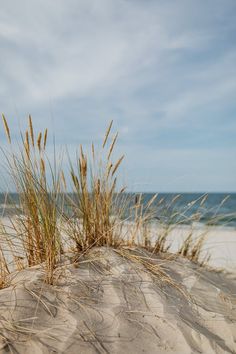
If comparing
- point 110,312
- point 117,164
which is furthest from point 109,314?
point 117,164

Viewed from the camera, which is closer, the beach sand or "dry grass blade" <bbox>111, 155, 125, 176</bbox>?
the beach sand

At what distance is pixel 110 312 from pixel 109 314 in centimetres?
2

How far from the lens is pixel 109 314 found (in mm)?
1692

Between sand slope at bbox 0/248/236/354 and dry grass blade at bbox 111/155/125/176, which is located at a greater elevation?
dry grass blade at bbox 111/155/125/176

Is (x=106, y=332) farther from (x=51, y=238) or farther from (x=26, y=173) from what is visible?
(x=26, y=173)

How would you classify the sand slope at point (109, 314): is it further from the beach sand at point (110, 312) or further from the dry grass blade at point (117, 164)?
the dry grass blade at point (117, 164)

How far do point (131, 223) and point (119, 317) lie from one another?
3.89 feet

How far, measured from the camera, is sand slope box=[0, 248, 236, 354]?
1.46 m

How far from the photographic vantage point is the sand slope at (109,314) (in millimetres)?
1464

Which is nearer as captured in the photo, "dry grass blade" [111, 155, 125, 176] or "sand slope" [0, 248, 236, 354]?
"sand slope" [0, 248, 236, 354]

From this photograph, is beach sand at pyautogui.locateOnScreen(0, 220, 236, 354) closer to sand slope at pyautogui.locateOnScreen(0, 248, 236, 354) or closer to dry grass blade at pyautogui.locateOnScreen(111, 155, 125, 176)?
sand slope at pyautogui.locateOnScreen(0, 248, 236, 354)

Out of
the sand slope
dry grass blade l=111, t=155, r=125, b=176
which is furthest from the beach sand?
dry grass blade l=111, t=155, r=125, b=176

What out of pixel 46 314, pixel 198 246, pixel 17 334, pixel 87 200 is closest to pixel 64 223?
pixel 87 200

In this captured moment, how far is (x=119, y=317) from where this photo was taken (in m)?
1.68
